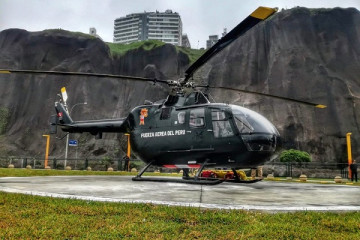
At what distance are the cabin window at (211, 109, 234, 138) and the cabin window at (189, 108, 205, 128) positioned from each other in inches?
14.4

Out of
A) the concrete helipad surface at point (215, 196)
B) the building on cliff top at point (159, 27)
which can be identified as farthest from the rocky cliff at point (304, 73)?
the building on cliff top at point (159, 27)

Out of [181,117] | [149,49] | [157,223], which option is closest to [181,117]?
[181,117]

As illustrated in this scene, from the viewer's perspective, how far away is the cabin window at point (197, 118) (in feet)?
34.6

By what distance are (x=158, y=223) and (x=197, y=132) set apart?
22.0ft

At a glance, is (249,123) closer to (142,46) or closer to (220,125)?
(220,125)

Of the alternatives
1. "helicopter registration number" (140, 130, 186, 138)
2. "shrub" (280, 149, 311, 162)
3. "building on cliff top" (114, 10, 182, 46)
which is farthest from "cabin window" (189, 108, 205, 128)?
"building on cliff top" (114, 10, 182, 46)

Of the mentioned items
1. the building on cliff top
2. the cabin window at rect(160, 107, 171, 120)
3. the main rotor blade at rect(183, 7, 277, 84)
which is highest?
the building on cliff top

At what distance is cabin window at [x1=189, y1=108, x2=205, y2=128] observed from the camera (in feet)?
34.6

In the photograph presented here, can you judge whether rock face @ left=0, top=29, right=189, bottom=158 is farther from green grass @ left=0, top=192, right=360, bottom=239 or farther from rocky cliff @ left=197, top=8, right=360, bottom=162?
green grass @ left=0, top=192, right=360, bottom=239

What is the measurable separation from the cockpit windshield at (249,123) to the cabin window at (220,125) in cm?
33

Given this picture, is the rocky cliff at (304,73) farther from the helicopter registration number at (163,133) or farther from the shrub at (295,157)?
the helicopter registration number at (163,133)

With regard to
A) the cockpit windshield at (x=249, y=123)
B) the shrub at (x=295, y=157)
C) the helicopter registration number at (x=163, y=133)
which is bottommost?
the shrub at (x=295, y=157)

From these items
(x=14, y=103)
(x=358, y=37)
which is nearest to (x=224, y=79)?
(x=358, y=37)

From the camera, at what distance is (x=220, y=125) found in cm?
1023
